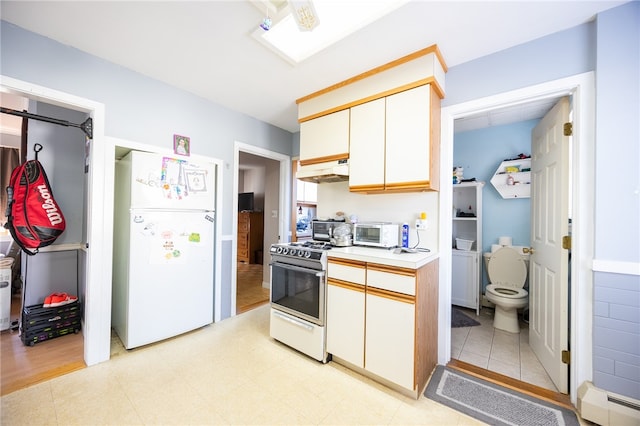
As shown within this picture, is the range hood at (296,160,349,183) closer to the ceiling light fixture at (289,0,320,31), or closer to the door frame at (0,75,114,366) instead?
the ceiling light fixture at (289,0,320,31)

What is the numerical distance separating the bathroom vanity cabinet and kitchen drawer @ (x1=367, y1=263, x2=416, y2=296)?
209 cm

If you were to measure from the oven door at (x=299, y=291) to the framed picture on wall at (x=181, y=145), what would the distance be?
5.11 feet

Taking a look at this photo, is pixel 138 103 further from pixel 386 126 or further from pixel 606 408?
pixel 606 408

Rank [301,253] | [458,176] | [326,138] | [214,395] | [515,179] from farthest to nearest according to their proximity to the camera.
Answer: [458,176] → [515,179] → [326,138] → [301,253] → [214,395]

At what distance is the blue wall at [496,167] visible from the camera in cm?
315

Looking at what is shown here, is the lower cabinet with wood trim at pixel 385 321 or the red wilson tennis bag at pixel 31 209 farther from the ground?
the red wilson tennis bag at pixel 31 209

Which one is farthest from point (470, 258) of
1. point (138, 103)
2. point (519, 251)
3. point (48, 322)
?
point (48, 322)

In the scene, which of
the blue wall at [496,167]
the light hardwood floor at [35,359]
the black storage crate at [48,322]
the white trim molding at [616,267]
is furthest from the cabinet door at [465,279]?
the black storage crate at [48,322]

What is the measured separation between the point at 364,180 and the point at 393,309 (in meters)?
1.13

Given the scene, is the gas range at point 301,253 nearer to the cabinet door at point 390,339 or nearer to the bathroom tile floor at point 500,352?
the cabinet door at point 390,339

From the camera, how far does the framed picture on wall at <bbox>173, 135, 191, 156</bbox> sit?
256 centimetres

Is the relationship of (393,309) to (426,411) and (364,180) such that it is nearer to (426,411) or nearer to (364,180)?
(426,411)

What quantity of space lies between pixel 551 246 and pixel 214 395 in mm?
2801

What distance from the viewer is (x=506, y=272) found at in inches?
118
